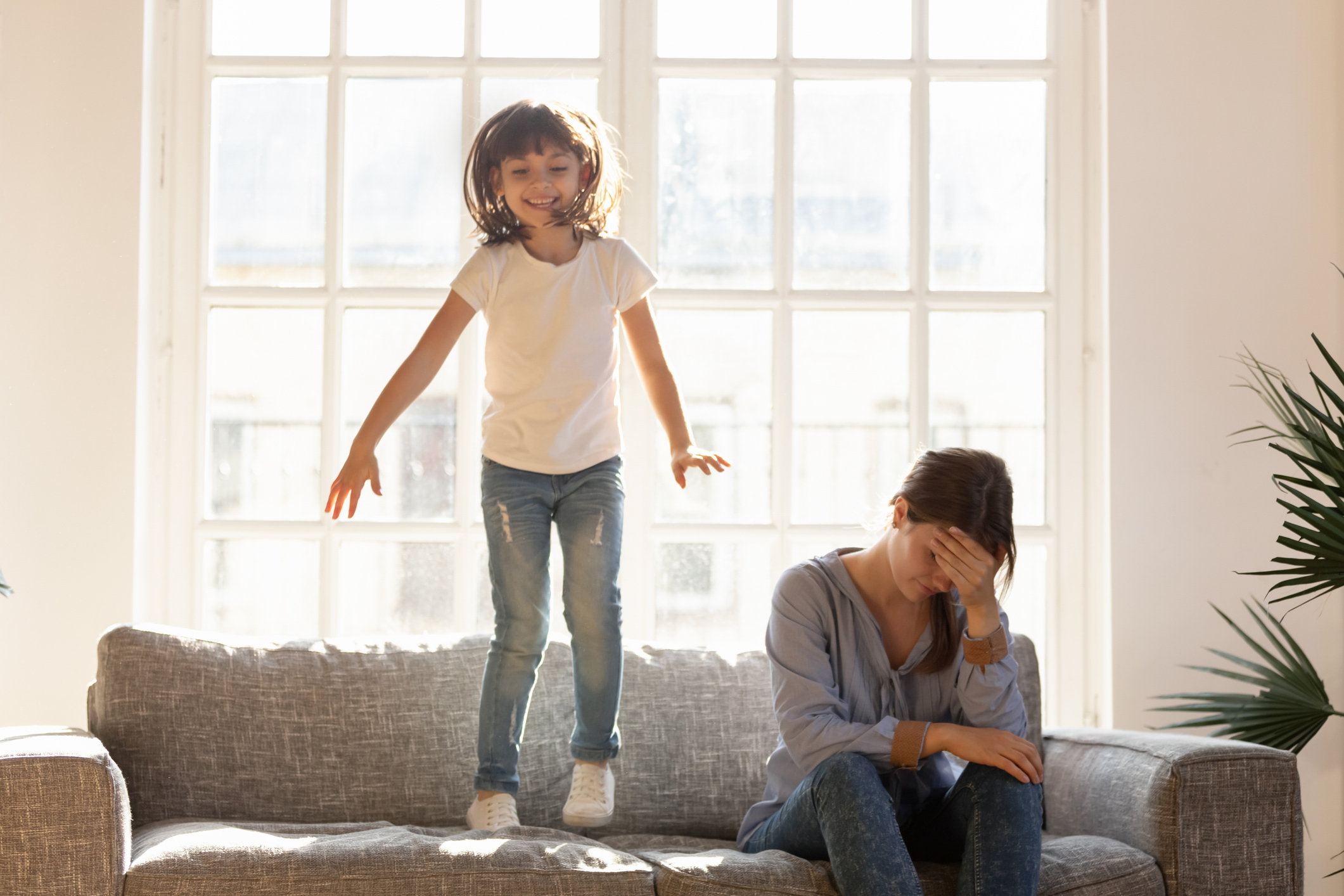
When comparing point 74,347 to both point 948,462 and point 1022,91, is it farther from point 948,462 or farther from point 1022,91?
point 1022,91

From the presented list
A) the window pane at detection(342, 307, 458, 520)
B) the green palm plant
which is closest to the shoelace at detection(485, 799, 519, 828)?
the window pane at detection(342, 307, 458, 520)

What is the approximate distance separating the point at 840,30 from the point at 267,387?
65.9 inches

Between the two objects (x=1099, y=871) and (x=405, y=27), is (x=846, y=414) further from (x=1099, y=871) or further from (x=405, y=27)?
(x=405, y=27)

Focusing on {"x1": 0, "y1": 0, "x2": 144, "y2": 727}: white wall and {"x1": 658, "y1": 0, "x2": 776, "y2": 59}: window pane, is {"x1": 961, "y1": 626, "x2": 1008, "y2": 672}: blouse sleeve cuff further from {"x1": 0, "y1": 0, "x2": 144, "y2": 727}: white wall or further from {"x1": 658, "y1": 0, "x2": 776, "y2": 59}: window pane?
{"x1": 0, "y1": 0, "x2": 144, "y2": 727}: white wall

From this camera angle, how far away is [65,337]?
259 centimetres

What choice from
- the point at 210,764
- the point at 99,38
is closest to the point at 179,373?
the point at 99,38

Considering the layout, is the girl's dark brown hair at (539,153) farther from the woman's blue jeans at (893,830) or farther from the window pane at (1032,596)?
the window pane at (1032,596)

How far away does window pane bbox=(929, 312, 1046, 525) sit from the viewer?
2766 mm

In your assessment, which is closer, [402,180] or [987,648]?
[987,648]

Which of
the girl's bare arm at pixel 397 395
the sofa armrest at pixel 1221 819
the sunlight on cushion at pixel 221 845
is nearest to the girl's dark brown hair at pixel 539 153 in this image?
the girl's bare arm at pixel 397 395

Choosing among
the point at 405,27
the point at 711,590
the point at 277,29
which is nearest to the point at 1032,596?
the point at 711,590

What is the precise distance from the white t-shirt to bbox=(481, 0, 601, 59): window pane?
860 mm

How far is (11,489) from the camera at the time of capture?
257 centimetres

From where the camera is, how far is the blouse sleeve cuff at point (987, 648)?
5.90ft
